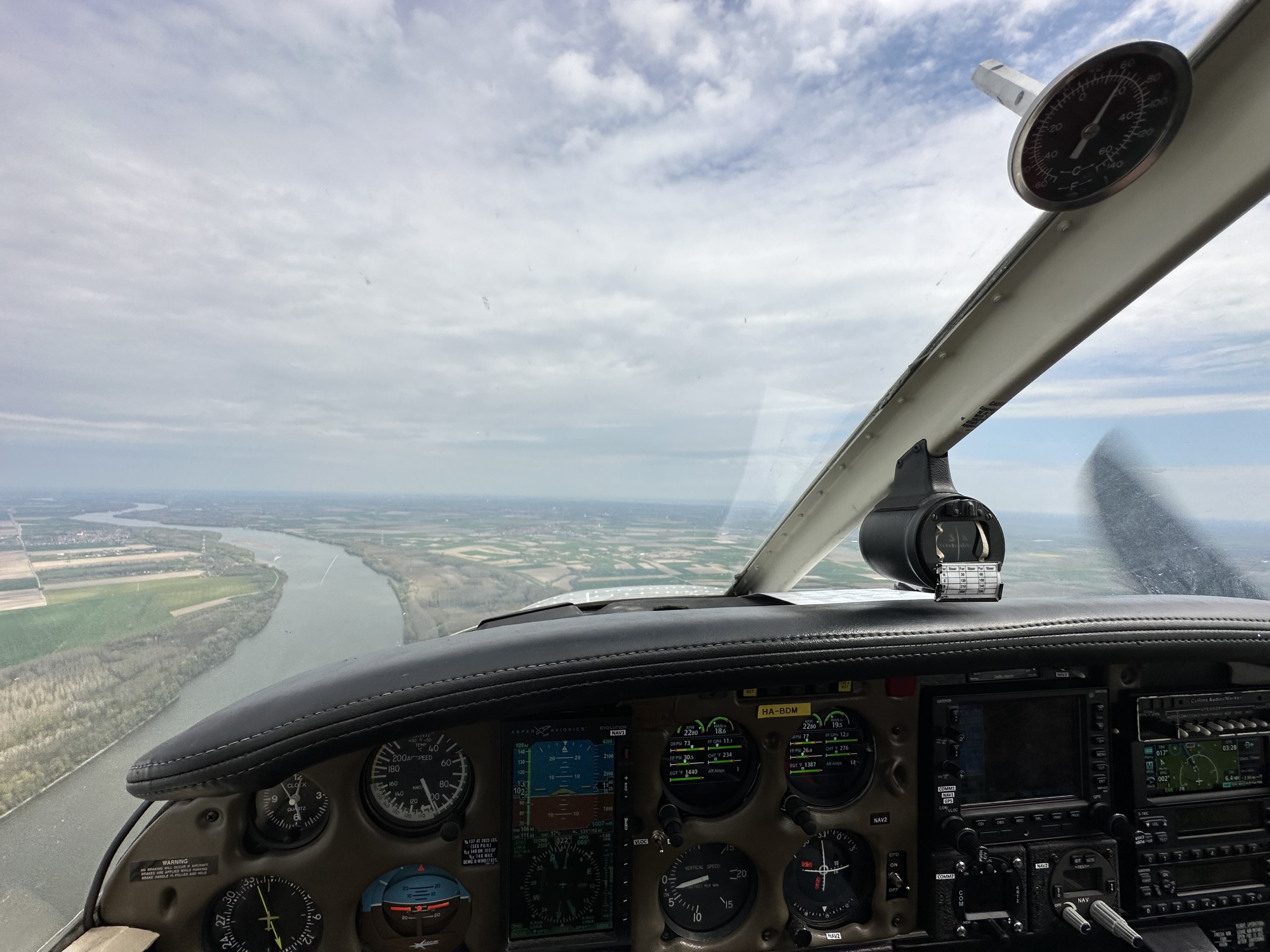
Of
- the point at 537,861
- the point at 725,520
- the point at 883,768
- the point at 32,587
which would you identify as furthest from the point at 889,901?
the point at 32,587

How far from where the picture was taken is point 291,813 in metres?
1.54

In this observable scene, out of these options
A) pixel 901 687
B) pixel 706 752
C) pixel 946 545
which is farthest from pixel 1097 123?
pixel 706 752

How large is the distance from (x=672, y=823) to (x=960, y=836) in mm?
728

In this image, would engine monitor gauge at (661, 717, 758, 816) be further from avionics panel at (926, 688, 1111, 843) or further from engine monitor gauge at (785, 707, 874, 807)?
avionics panel at (926, 688, 1111, 843)

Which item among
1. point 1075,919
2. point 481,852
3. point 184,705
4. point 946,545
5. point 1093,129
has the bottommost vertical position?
point 1075,919

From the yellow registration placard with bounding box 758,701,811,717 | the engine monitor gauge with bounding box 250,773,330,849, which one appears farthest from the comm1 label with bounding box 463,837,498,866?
the yellow registration placard with bounding box 758,701,811,717

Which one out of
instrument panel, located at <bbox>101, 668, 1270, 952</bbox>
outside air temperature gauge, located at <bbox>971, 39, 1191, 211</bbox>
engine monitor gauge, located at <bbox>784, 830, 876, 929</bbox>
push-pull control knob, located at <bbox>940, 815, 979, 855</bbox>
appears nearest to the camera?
outside air temperature gauge, located at <bbox>971, 39, 1191, 211</bbox>

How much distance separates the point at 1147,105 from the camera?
0.96m

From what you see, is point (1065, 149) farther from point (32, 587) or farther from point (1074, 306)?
point (32, 587)

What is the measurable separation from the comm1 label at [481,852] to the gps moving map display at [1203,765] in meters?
1.71

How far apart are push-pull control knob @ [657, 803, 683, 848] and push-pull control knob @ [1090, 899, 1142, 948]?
3.58 ft

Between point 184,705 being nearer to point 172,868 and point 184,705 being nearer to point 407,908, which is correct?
point 172,868

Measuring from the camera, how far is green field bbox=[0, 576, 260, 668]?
1.39 meters

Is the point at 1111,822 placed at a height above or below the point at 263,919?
above
